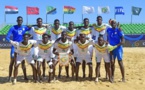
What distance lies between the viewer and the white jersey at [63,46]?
10.8m

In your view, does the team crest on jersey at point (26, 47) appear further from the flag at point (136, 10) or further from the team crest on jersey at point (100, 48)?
the flag at point (136, 10)

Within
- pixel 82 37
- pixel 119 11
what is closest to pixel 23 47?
pixel 82 37

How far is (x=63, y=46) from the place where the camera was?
10867 mm

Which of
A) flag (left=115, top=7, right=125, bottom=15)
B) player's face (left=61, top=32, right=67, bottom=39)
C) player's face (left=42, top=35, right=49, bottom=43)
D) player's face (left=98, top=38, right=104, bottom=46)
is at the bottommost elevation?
Result: player's face (left=98, top=38, right=104, bottom=46)

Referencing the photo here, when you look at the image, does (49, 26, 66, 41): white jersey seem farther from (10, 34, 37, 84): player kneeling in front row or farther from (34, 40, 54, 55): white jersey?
(10, 34, 37, 84): player kneeling in front row

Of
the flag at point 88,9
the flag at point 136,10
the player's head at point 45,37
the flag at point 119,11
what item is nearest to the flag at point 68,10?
the flag at point 88,9

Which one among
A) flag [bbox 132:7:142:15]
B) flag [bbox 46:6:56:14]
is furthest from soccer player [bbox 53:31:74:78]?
flag [bbox 132:7:142:15]

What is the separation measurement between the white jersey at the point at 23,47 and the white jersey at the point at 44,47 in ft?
0.73

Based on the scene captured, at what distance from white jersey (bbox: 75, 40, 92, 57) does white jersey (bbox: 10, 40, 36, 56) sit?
1.64 m

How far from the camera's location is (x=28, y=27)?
11.1 m

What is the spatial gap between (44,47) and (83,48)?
1.44 m

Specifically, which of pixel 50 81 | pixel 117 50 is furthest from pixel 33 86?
pixel 117 50

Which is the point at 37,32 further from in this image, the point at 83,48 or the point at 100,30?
the point at 100,30

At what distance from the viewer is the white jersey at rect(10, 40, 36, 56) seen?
411 inches
